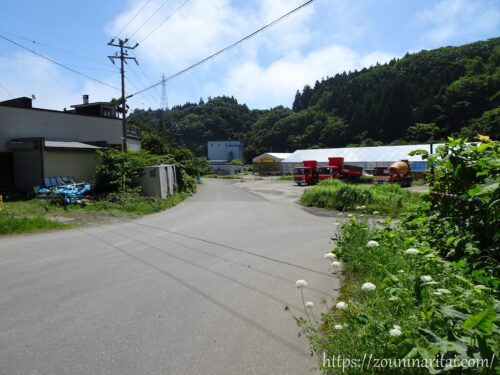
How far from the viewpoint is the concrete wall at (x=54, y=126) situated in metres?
23.2

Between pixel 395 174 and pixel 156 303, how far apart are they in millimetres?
35639

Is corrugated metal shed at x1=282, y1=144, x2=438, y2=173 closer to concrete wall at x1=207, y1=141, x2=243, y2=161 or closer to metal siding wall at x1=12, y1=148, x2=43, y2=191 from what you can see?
metal siding wall at x1=12, y1=148, x2=43, y2=191

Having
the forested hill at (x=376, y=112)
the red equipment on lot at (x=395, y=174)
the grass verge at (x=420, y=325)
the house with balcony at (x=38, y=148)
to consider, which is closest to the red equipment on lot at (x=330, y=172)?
the red equipment on lot at (x=395, y=174)

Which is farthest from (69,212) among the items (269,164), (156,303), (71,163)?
(269,164)

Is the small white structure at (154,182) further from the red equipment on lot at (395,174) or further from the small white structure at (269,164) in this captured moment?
the small white structure at (269,164)

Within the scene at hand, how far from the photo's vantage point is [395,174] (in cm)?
3709

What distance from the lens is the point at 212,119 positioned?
460 ft

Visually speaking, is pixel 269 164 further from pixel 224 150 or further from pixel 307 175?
pixel 224 150

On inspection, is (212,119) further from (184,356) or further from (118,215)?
(184,356)

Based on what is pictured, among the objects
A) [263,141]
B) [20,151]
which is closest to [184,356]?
[20,151]

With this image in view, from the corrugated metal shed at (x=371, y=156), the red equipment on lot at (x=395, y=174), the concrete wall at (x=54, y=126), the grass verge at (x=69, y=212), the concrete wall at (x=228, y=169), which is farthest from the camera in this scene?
the concrete wall at (x=228, y=169)

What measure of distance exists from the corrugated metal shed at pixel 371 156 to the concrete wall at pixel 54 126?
35.6 m

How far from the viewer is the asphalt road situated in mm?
3816

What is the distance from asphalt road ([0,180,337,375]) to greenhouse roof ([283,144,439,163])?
141ft
